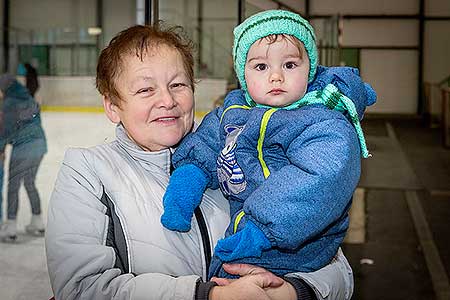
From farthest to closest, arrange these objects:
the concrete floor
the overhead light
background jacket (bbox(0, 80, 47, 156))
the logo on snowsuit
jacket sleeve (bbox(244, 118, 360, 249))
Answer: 1. the overhead light
2. the concrete floor
3. background jacket (bbox(0, 80, 47, 156))
4. the logo on snowsuit
5. jacket sleeve (bbox(244, 118, 360, 249))

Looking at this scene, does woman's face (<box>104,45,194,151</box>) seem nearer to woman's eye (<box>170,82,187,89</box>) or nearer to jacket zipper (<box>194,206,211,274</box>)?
woman's eye (<box>170,82,187,89</box>)

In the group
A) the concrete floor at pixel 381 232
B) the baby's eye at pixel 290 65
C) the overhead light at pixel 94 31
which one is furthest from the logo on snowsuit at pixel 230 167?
the overhead light at pixel 94 31

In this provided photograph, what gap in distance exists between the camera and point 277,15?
937mm

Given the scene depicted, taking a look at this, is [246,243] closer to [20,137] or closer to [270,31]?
[270,31]

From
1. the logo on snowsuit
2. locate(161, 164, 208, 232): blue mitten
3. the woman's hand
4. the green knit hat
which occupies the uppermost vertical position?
the green knit hat

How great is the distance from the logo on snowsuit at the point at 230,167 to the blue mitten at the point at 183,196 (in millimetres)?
36

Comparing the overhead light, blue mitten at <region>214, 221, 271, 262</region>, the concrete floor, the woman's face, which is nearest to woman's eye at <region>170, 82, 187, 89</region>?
the woman's face

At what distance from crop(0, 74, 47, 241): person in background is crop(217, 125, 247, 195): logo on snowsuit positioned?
A: 52 cm

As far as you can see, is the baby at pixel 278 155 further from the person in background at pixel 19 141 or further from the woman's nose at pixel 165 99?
the person in background at pixel 19 141

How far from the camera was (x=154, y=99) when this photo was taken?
3.07 ft

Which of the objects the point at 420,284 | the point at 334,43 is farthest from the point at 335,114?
the point at 334,43

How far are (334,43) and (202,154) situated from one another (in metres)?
5.65

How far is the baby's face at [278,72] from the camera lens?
3.04 feet

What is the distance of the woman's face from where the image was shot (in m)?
0.93
